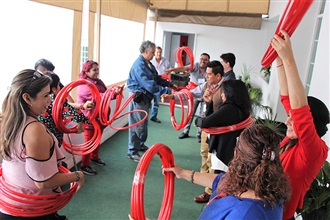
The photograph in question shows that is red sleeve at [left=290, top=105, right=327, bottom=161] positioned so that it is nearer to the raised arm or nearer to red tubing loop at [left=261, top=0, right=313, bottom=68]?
the raised arm

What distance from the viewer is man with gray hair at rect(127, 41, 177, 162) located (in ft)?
13.7

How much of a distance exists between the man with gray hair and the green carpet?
0.32 metres

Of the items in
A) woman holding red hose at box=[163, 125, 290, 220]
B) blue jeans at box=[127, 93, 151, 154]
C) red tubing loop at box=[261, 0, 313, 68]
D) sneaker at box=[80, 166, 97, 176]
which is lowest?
sneaker at box=[80, 166, 97, 176]

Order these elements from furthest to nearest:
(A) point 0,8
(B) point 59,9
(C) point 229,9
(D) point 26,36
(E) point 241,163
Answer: (C) point 229,9 → (B) point 59,9 → (D) point 26,36 → (A) point 0,8 → (E) point 241,163

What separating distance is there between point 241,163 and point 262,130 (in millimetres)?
179

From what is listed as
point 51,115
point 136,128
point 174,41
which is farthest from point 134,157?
point 174,41

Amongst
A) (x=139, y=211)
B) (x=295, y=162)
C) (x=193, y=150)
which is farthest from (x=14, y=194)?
(x=193, y=150)

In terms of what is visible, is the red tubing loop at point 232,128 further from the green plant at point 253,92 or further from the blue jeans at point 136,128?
the green plant at point 253,92

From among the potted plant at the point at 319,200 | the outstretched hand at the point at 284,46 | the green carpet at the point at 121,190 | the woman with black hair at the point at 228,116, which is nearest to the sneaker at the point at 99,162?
the green carpet at the point at 121,190

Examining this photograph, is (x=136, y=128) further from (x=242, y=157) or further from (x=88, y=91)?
(x=242, y=157)

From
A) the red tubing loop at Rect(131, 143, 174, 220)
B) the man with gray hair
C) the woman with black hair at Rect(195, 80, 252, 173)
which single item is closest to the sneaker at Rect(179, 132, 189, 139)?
the man with gray hair

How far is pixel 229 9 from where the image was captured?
7734mm

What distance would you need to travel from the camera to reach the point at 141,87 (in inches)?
170

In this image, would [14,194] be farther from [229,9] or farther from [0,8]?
[229,9]
